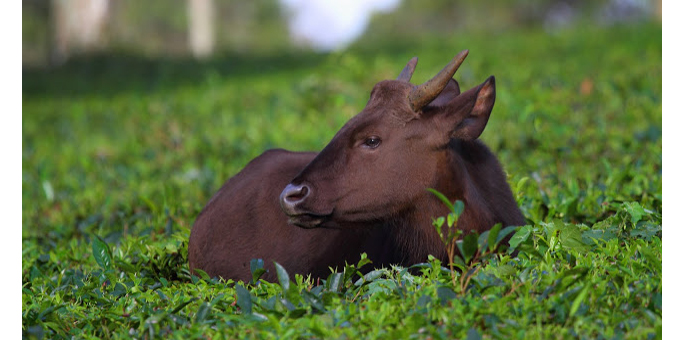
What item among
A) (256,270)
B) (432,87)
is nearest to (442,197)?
(432,87)

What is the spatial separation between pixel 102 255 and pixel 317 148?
3971 mm

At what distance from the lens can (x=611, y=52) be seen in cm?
1209

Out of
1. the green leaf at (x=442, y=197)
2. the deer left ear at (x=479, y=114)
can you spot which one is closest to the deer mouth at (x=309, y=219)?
the green leaf at (x=442, y=197)

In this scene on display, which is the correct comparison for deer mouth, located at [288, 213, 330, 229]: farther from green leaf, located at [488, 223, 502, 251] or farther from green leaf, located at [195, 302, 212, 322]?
green leaf, located at [488, 223, 502, 251]

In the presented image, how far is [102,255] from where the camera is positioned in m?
4.81

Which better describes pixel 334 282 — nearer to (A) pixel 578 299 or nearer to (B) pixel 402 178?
(B) pixel 402 178

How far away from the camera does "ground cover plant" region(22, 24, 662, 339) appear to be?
342 cm

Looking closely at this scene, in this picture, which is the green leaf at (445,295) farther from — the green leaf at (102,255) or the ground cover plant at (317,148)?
the green leaf at (102,255)

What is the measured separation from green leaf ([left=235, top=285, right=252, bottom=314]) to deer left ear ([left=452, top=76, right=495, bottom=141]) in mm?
1266

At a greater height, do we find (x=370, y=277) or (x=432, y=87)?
(x=432, y=87)

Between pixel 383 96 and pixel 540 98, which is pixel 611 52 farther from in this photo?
pixel 383 96

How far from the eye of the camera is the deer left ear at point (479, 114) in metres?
4.05

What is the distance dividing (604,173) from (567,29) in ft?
29.6

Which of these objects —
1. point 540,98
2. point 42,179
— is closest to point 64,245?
point 42,179
